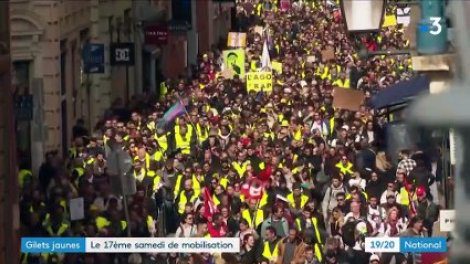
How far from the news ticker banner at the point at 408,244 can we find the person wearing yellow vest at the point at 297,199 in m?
2.56

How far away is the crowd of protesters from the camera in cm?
1858

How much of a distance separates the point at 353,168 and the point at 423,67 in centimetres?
829

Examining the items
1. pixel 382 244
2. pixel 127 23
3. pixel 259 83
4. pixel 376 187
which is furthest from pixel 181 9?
pixel 382 244

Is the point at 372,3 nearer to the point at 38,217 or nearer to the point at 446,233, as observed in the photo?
the point at 446,233

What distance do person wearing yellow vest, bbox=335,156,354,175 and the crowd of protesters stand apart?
3 cm

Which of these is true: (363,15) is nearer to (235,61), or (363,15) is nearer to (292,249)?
(292,249)

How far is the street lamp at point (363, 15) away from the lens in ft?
45.0

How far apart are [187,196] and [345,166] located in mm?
2867

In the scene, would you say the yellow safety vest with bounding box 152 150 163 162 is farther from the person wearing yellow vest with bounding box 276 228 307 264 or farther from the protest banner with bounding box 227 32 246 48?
the protest banner with bounding box 227 32 246 48

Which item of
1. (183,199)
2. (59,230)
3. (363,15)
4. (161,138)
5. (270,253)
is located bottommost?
(270,253)

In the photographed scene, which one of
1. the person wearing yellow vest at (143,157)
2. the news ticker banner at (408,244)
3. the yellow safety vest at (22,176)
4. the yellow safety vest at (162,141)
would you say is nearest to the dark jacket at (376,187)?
the news ticker banner at (408,244)

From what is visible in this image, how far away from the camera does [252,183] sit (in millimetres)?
21625

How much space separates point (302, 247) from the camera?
1823 centimetres

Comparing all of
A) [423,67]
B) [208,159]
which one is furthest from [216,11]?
[423,67]
